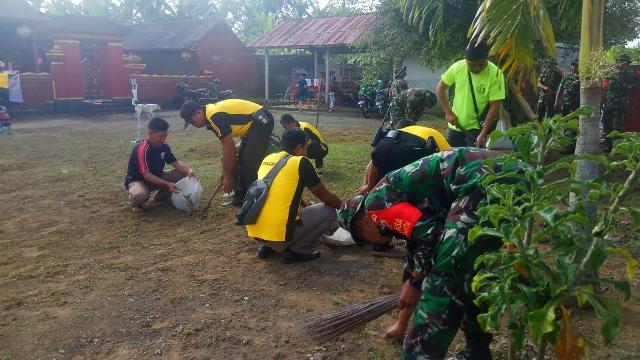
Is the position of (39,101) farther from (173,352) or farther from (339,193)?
(173,352)

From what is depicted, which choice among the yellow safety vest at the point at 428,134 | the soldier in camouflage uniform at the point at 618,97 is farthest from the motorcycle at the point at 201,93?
the yellow safety vest at the point at 428,134

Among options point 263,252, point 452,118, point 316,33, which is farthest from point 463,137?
point 316,33

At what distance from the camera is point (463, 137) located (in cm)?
516

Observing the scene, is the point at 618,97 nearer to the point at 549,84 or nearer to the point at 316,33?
the point at 549,84

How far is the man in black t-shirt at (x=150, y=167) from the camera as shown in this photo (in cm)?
615

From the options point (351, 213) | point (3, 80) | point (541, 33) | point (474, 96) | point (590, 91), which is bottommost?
point (351, 213)

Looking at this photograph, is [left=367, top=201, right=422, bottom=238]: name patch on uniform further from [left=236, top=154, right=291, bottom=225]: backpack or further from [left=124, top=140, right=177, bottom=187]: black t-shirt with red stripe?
[left=124, top=140, right=177, bottom=187]: black t-shirt with red stripe

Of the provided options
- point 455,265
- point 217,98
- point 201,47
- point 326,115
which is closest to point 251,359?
point 455,265

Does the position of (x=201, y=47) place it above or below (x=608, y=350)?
above

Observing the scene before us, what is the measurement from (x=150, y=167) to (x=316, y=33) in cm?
1693

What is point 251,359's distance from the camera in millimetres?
3098

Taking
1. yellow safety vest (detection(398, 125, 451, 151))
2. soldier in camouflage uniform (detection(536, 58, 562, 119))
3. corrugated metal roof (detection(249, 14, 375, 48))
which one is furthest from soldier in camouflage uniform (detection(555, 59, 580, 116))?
corrugated metal roof (detection(249, 14, 375, 48))

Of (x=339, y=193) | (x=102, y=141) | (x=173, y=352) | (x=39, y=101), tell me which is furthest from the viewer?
(x=39, y=101)

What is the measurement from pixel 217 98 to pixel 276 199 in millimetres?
17450
